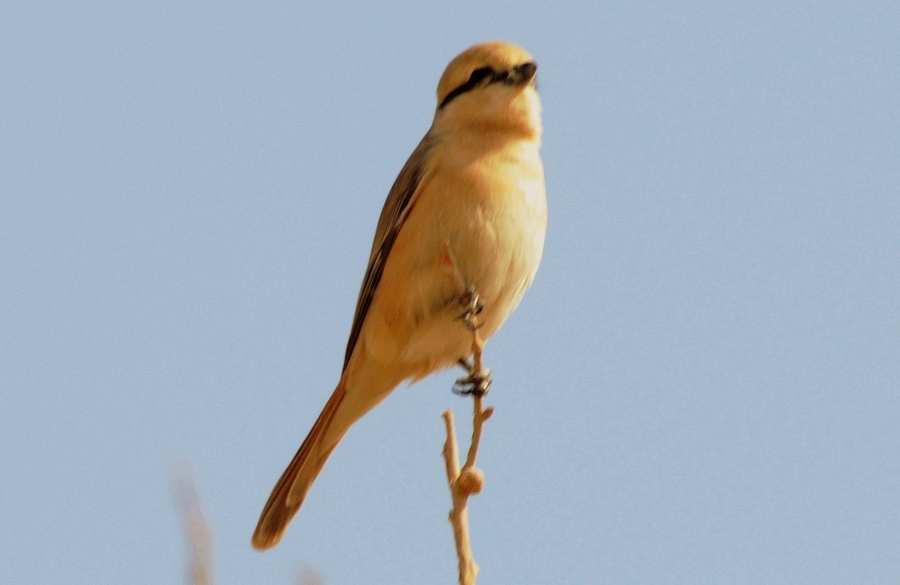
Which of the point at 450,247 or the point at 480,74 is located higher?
the point at 480,74

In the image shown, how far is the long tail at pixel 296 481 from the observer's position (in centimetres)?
562

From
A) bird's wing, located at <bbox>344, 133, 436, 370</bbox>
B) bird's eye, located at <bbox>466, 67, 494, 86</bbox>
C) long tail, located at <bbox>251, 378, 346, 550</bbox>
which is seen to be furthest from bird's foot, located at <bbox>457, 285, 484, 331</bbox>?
bird's eye, located at <bbox>466, 67, 494, 86</bbox>

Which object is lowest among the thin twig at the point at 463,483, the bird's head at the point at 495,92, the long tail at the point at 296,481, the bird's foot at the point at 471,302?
the thin twig at the point at 463,483

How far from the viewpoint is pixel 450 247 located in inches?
190

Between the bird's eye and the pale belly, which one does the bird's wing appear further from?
the bird's eye

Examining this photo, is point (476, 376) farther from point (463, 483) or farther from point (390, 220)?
point (390, 220)

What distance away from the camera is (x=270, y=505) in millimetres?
5641

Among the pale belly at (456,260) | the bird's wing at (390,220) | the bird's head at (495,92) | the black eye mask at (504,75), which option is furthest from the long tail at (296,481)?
the black eye mask at (504,75)

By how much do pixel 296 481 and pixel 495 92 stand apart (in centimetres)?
205

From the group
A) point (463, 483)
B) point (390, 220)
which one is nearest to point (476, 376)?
point (463, 483)

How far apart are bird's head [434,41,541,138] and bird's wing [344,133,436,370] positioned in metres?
0.21

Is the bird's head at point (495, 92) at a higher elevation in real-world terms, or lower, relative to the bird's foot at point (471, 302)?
higher

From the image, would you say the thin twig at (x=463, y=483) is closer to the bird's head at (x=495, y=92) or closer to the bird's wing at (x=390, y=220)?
the bird's wing at (x=390, y=220)

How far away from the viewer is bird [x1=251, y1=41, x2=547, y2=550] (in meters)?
4.95
